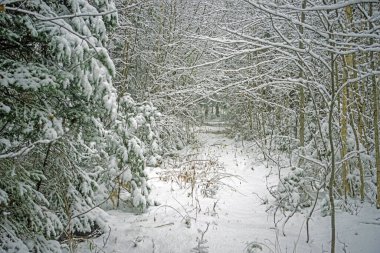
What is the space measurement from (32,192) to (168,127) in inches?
301

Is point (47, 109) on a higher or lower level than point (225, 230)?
higher

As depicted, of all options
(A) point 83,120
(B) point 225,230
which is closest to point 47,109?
(A) point 83,120

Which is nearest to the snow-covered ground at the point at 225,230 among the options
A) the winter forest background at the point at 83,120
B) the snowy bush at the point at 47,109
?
the winter forest background at the point at 83,120

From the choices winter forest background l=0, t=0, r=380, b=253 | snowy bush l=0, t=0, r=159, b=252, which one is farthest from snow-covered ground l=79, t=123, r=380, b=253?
snowy bush l=0, t=0, r=159, b=252

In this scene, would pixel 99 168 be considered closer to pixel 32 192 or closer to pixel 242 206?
pixel 32 192

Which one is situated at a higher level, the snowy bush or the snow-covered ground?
the snowy bush

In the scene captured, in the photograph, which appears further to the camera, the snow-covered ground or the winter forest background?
the snow-covered ground

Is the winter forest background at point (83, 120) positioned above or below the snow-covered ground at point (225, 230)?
above

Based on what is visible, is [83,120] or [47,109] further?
[83,120]

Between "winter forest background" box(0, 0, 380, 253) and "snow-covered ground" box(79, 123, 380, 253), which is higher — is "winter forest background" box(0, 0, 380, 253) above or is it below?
above

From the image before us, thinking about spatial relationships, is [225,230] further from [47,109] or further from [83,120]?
[47,109]

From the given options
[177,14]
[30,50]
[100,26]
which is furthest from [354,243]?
[177,14]

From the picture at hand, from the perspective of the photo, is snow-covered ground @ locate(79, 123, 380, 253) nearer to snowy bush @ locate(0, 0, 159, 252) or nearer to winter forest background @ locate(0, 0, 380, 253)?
winter forest background @ locate(0, 0, 380, 253)

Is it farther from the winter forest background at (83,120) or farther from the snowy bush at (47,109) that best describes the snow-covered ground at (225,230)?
the snowy bush at (47,109)
